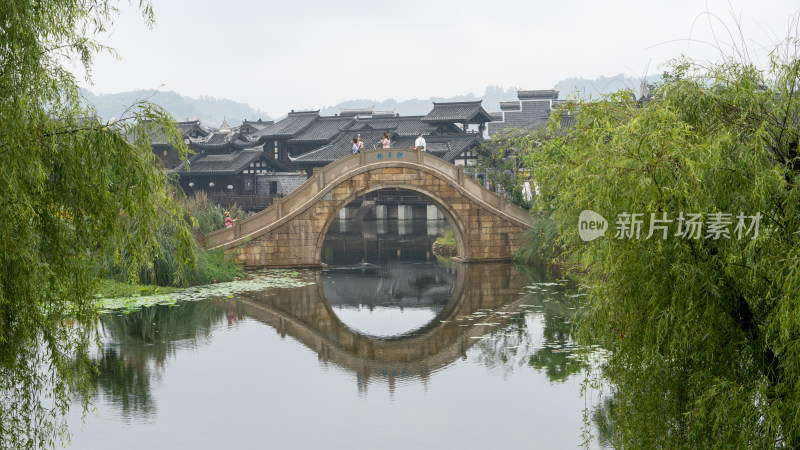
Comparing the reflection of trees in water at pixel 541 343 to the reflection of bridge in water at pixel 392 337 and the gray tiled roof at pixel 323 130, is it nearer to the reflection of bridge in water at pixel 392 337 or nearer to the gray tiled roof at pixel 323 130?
the reflection of bridge in water at pixel 392 337

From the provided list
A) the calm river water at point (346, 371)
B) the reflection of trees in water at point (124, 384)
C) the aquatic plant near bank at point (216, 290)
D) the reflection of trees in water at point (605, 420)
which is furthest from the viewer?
the aquatic plant near bank at point (216, 290)

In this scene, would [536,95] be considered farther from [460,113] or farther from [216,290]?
[216,290]

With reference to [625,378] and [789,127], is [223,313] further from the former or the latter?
[789,127]

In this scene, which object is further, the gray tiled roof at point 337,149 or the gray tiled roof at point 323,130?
the gray tiled roof at point 323,130

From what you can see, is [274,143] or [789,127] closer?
[789,127]

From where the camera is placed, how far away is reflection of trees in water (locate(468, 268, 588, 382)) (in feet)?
45.3

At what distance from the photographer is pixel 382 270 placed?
88.9 ft

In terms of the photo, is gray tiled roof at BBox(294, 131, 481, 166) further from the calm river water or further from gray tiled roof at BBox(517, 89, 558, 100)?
the calm river water

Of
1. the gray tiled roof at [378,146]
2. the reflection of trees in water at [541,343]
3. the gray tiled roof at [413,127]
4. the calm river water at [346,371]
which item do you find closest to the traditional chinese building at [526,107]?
the gray tiled roof at [413,127]

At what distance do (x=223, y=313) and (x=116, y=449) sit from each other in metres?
8.81

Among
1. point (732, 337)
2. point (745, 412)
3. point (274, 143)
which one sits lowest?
point (745, 412)

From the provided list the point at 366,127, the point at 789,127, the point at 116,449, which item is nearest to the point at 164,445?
the point at 116,449

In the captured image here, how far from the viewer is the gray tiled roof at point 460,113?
46.7 meters

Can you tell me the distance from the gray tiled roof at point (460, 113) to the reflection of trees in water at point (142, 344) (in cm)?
2951
